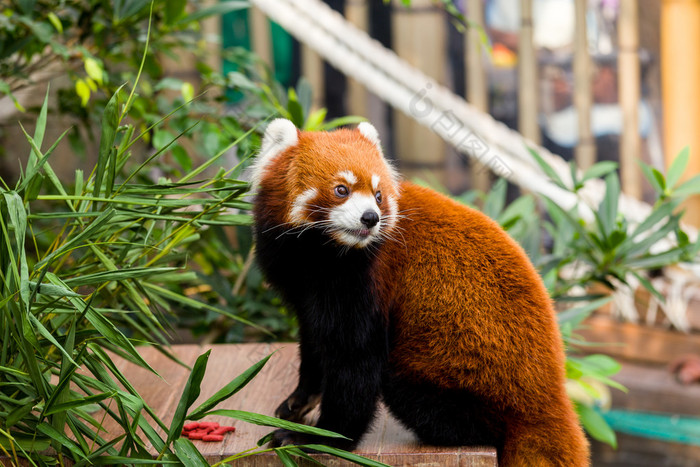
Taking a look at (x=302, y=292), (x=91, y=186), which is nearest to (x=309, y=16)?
(x=91, y=186)

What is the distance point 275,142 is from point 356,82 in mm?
2337

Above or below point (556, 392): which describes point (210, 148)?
above

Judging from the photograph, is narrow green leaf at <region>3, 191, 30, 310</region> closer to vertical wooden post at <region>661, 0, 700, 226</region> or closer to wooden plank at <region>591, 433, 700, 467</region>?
wooden plank at <region>591, 433, 700, 467</region>

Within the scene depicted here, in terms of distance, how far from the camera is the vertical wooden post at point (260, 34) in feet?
12.5

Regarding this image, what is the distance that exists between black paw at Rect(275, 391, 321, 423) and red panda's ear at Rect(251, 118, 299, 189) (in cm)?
53

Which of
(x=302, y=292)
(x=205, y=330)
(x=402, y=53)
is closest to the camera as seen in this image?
(x=302, y=292)

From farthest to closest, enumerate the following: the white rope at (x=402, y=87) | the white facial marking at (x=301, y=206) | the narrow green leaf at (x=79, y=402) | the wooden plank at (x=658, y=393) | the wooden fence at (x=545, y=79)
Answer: the wooden fence at (x=545, y=79) → the wooden plank at (x=658, y=393) → the white rope at (x=402, y=87) → the white facial marking at (x=301, y=206) → the narrow green leaf at (x=79, y=402)

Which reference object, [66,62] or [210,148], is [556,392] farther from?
[66,62]

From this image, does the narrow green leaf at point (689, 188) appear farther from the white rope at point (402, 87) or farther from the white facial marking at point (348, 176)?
the white facial marking at point (348, 176)

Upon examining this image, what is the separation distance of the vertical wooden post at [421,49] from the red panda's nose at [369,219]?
2434mm

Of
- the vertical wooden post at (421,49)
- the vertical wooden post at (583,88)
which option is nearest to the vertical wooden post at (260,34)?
the vertical wooden post at (421,49)

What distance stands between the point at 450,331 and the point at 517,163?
5.44 ft

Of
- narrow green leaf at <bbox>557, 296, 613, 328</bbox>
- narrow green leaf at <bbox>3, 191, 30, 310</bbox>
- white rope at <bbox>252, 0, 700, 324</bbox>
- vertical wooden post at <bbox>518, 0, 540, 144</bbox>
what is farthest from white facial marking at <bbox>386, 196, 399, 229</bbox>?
vertical wooden post at <bbox>518, 0, 540, 144</bbox>

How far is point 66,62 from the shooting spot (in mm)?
2752
